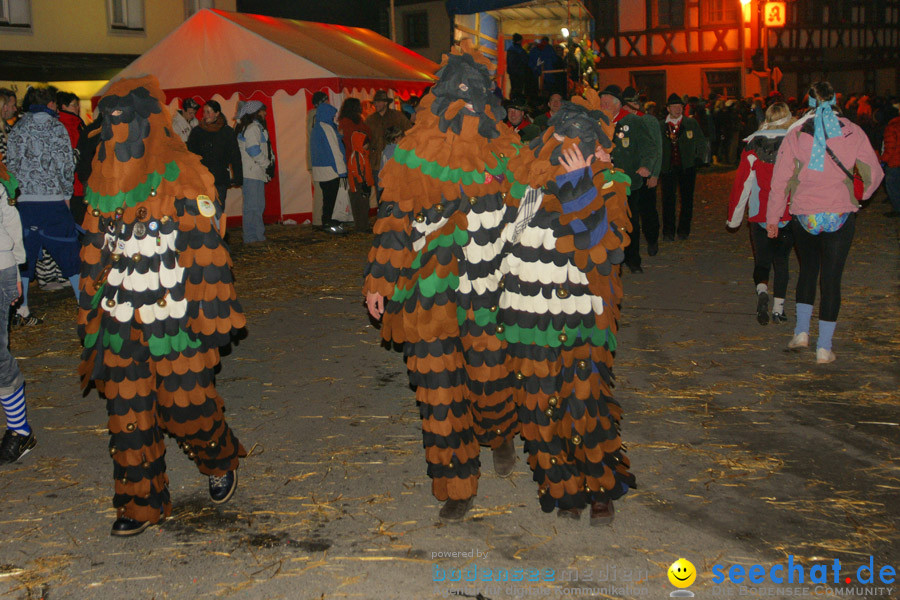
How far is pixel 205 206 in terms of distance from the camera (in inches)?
165

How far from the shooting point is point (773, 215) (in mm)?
6871

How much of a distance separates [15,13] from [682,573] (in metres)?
20.1

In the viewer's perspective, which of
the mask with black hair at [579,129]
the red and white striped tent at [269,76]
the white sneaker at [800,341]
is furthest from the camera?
the red and white striped tent at [269,76]

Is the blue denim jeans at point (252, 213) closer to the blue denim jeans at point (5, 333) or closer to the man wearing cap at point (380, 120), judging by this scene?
the man wearing cap at point (380, 120)

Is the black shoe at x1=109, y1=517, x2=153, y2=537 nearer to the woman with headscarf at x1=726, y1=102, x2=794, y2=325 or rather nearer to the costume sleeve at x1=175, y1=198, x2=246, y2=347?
the costume sleeve at x1=175, y1=198, x2=246, y2=347

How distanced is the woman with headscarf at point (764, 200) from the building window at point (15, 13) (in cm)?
1725

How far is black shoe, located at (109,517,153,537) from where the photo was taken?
4156 millimetres

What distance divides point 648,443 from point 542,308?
159 centimetres

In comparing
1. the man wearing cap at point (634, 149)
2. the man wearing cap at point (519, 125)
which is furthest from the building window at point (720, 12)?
the man wearing cap at point (634, 149)

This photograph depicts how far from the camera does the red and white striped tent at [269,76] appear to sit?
48.9 feet

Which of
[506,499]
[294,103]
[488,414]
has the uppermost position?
[294,103]

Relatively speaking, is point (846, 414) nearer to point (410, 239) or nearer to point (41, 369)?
point (410, 239)

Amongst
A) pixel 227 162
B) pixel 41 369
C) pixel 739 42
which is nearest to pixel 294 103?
pixel 227 162

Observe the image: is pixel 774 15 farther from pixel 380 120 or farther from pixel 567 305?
pixel 567 305
